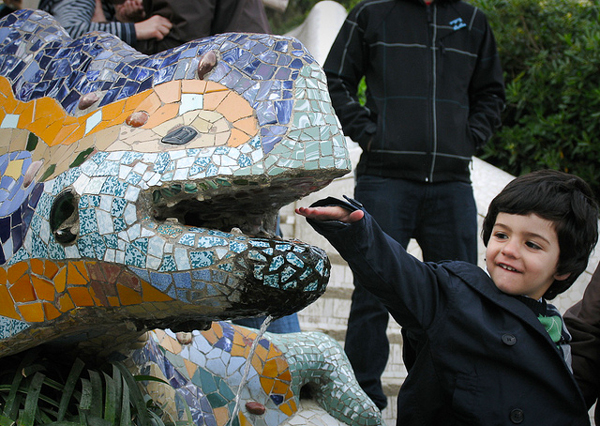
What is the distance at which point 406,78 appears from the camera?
390 centimetres

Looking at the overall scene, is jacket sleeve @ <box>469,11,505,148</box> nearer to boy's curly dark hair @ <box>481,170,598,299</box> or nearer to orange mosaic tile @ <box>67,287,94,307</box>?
boy's curly dark hair @ <box>481,170,598,299</box>

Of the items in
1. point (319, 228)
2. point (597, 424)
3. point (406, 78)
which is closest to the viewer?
point (319, 228)

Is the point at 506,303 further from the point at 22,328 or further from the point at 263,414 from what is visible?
the point at 22,328

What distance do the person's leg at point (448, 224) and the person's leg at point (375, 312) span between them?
0.09 metres

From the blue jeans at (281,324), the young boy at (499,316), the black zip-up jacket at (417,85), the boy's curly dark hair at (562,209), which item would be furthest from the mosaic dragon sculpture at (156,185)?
the black zip-up jacket at (417,85)

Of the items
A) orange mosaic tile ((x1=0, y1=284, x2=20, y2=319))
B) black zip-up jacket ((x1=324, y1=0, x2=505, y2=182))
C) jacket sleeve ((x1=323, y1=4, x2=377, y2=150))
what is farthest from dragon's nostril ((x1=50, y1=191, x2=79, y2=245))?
jacket sleeve ((x1=323, y1=4, x2=377, y2=150))

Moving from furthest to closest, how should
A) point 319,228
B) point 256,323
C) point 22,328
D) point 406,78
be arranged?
point 406,78, point 256,323, point 319,228, point 22,328

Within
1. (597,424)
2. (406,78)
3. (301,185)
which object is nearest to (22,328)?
(301,185)

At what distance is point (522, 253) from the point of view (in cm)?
237

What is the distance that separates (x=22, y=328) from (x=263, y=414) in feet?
2.57

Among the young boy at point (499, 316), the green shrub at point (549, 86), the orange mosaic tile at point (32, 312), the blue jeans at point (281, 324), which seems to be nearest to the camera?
A: the orange mosaic tile at point (32, 312)

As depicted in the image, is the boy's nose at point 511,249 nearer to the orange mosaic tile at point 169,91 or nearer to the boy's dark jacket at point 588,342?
the boy's dark jacket at point 588,342

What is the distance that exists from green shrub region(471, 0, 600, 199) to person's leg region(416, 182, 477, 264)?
2392 millimetres

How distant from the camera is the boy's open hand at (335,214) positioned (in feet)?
6.45
